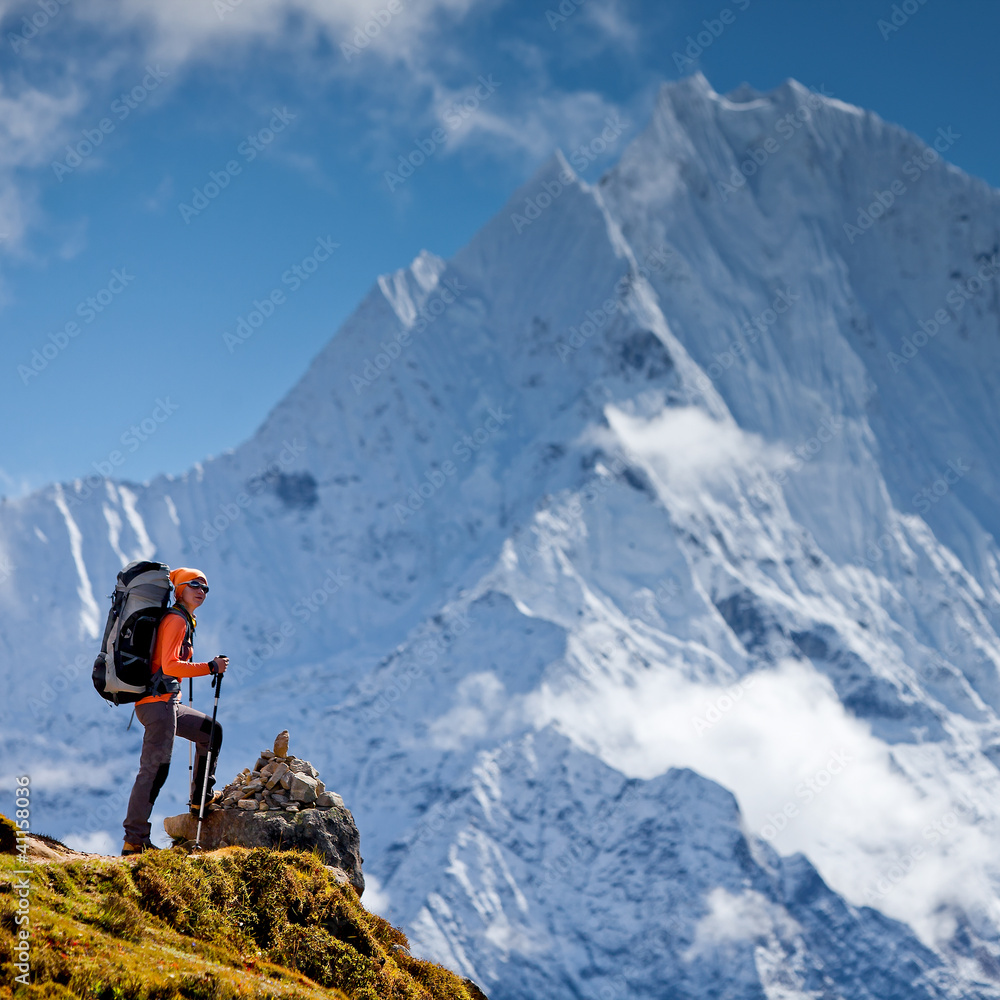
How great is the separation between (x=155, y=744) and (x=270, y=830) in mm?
2972

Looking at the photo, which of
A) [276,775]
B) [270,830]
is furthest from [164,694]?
[276,775]

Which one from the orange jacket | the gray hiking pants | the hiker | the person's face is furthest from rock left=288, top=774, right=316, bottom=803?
the person's face

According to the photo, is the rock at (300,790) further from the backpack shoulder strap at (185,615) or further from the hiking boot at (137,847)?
the backpack shoulder strap at (185,615)

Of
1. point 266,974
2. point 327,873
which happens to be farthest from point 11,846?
point 327,873

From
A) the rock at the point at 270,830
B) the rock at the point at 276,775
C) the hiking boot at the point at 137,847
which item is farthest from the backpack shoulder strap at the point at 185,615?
the rock at the point at 276,775

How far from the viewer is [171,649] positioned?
15633 millimetres

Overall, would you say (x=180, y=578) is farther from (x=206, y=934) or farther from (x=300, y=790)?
(x=206, y=934)

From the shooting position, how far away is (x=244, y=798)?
60.7ft

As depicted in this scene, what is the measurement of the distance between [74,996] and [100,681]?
438 cm

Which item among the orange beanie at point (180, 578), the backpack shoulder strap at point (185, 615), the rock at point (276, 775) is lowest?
the rock at point (276, 775)

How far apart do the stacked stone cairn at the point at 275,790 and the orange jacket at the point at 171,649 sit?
3.33 meters

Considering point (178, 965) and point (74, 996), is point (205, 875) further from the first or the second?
point (74, 996)

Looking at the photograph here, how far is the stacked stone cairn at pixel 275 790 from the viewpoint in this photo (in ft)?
60.5

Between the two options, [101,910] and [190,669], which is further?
[190,669]
